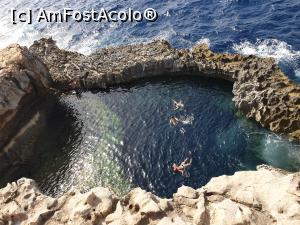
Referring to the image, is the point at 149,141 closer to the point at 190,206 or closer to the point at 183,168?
the point at 183,168

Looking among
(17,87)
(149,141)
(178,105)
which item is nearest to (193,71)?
(178,105)

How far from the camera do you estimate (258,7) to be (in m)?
84.8

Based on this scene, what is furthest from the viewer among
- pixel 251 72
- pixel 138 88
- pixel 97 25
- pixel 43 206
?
pixel 97 25

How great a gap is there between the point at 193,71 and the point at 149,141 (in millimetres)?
19208

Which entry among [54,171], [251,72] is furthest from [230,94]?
[54,171]

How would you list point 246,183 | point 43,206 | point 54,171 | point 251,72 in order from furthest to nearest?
point 251,72, point 54,171, point 43,206, point 246,183

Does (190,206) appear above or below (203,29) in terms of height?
above

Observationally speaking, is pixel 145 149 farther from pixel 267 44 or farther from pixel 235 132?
pixel 267 44

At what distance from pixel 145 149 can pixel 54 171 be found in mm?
12961

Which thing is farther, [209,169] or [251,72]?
[251,72]

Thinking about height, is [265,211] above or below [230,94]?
above

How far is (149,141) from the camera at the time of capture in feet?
177

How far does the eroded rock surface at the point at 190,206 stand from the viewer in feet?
89.6

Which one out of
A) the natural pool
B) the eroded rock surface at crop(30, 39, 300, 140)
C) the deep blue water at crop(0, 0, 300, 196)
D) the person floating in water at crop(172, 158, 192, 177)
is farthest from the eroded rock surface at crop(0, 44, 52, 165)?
the person floating in water at crop(172, 158, 192, 177)
